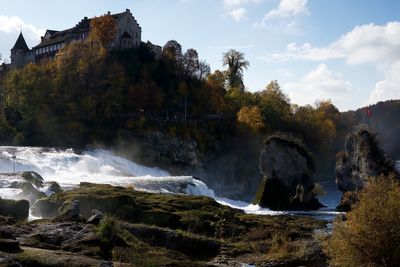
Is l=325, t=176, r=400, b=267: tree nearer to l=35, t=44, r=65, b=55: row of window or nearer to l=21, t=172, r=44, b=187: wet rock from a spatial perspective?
l=21, t=172, r=44, b=187: wet rock

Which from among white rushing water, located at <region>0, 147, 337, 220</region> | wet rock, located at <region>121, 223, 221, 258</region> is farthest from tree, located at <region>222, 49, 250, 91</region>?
wet rock, located at <region>121, 223, 221, 258</region>

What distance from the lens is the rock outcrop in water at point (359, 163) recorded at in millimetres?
46662

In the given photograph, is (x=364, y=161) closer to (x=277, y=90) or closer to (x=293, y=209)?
(x=293, y=209)

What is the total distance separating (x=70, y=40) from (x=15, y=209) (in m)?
91.7

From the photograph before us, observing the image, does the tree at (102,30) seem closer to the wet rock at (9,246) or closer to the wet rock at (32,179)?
the wet rock at (32,179)

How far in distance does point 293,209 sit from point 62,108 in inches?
1900

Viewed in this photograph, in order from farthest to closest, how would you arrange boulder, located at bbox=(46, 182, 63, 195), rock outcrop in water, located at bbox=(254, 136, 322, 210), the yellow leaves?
the yellow leaves
rock outcrop in water, located at bbox=(254, 136, 322, 210)
boulder, located at bbox=(46, 182, 63, 195)

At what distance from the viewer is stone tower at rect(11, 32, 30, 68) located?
12006cm

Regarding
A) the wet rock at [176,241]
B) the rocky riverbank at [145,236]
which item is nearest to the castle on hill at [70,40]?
the rocky riverbank at [145,236]

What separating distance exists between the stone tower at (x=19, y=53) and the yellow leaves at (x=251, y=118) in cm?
5576

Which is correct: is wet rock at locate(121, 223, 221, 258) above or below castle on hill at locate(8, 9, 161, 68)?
below

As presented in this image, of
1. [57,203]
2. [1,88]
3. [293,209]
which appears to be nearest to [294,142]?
[293,209]

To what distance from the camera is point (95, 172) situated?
61438 mm

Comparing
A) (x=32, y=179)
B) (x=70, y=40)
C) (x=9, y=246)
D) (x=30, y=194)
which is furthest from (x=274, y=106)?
(x=9, y=246)
